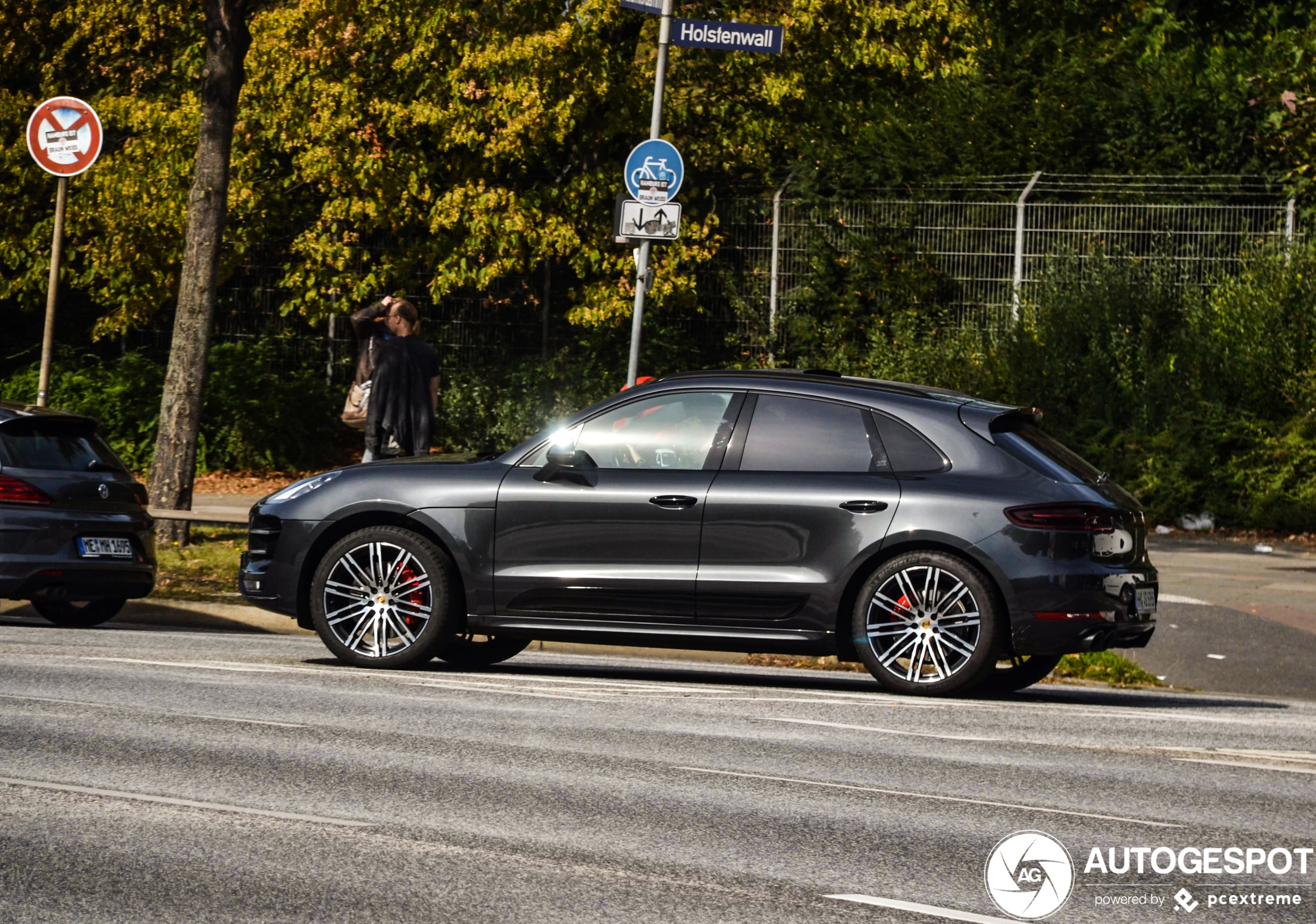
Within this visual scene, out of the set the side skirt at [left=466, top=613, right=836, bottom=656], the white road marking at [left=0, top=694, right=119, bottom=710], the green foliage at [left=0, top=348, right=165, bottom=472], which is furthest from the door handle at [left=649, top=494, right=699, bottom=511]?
the green foliage at [left=0, top=348, right=165, bottom=472]

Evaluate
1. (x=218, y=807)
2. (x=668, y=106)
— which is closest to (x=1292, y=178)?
(x=668, y=106)

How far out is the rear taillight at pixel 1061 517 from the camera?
8.72 m

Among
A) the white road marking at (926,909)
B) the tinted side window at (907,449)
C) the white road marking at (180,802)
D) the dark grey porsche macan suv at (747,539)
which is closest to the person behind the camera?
the white road marking at (926,909)

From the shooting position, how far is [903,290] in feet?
70.4

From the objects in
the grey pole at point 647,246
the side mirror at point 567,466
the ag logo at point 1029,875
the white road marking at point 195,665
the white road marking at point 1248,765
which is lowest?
the white road marking at point 195,665

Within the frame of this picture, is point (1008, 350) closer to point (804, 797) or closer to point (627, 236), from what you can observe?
point (627, 236)

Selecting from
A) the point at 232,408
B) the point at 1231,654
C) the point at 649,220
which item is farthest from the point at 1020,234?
the point at 1231,654

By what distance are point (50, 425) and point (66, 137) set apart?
3.30 m

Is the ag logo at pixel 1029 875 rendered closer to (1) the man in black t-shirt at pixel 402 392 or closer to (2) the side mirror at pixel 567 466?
(2) the side mirror at pixel 567 466

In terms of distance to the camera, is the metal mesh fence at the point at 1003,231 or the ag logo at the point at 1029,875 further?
the metal mesh fence at the point at 1003,231

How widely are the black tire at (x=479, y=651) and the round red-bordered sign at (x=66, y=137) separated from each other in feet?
19.7

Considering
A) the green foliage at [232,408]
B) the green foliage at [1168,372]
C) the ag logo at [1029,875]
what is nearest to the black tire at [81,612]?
the ag logo at [1029,875]

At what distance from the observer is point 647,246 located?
46.9 feet

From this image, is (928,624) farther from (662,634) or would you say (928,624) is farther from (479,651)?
(479,651)
